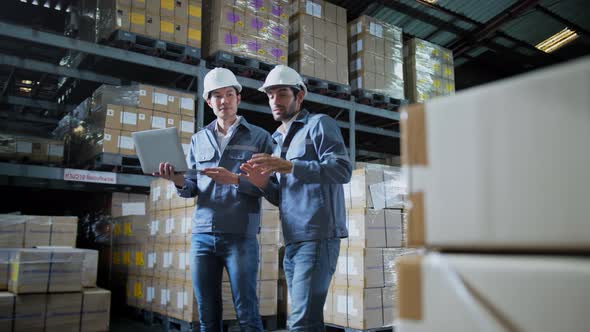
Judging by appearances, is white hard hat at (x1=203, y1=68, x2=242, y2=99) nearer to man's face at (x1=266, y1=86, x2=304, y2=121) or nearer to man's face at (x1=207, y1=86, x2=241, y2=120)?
man's face at (x1=207, y1=86, x2=241, y2=120)

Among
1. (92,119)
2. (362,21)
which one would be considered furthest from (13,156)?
(362,21)

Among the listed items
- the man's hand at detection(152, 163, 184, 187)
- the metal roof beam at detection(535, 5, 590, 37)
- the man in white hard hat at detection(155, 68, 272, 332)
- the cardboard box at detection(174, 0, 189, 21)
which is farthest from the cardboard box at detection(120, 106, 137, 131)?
the metal roof beam at detection(535, 5, 590, 37)

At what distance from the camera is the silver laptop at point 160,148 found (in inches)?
107

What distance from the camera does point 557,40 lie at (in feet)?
36.2

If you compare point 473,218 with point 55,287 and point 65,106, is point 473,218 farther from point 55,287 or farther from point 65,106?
point 65,106

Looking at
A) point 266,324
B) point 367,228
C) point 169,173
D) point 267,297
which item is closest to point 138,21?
point 267,297

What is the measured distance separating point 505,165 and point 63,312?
3.91 meters

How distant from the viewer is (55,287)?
12.7 feet

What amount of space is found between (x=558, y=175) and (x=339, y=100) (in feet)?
23.6

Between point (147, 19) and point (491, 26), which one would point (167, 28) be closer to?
point (147, 19)

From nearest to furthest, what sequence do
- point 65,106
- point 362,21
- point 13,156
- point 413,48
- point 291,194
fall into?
1. point 291,194
2. point 13,156
3. point 65,106
4. point 362,21
5. point 413,48

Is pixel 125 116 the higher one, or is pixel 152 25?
pixel 152 25

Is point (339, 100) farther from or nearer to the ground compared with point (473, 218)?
farther from the ground

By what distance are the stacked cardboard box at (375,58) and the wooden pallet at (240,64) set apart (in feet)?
5.81
